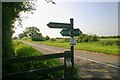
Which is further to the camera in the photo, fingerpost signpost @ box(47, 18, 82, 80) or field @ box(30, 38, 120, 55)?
field @ box(30, 38, 120, 55)

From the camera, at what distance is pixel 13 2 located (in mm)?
9969

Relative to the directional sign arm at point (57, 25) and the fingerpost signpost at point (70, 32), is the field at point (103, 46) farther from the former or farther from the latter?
the directional sign arm at point (57, 25)

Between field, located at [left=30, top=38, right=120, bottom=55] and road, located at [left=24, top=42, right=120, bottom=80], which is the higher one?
field, located at [left=30, top=38, right=120, bottom=55]

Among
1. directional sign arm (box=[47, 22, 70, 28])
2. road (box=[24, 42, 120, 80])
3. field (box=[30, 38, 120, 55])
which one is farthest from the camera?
field (box=[30, 38, 120, 55])

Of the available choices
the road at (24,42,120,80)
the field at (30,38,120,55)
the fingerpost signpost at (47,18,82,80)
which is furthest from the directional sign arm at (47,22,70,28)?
the field at (30,38,120,55)

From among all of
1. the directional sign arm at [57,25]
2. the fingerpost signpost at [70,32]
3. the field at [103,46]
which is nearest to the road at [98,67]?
the fingerpost signpost at [70,32]

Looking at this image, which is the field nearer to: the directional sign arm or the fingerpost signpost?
the fingerpost signpost

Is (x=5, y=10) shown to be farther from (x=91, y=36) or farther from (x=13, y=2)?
(x=91, y=36)

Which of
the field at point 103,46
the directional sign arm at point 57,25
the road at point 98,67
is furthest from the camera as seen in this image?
the field at point 103,46

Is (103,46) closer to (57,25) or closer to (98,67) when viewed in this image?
(98,67)

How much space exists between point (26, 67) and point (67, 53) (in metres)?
3.33

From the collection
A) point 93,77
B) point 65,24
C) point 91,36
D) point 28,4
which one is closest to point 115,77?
point 93,77

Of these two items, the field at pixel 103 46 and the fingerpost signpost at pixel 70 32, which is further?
the field at pixel 103 46

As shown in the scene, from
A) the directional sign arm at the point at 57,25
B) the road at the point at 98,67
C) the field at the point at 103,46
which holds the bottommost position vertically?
the road at the point at 98,67
